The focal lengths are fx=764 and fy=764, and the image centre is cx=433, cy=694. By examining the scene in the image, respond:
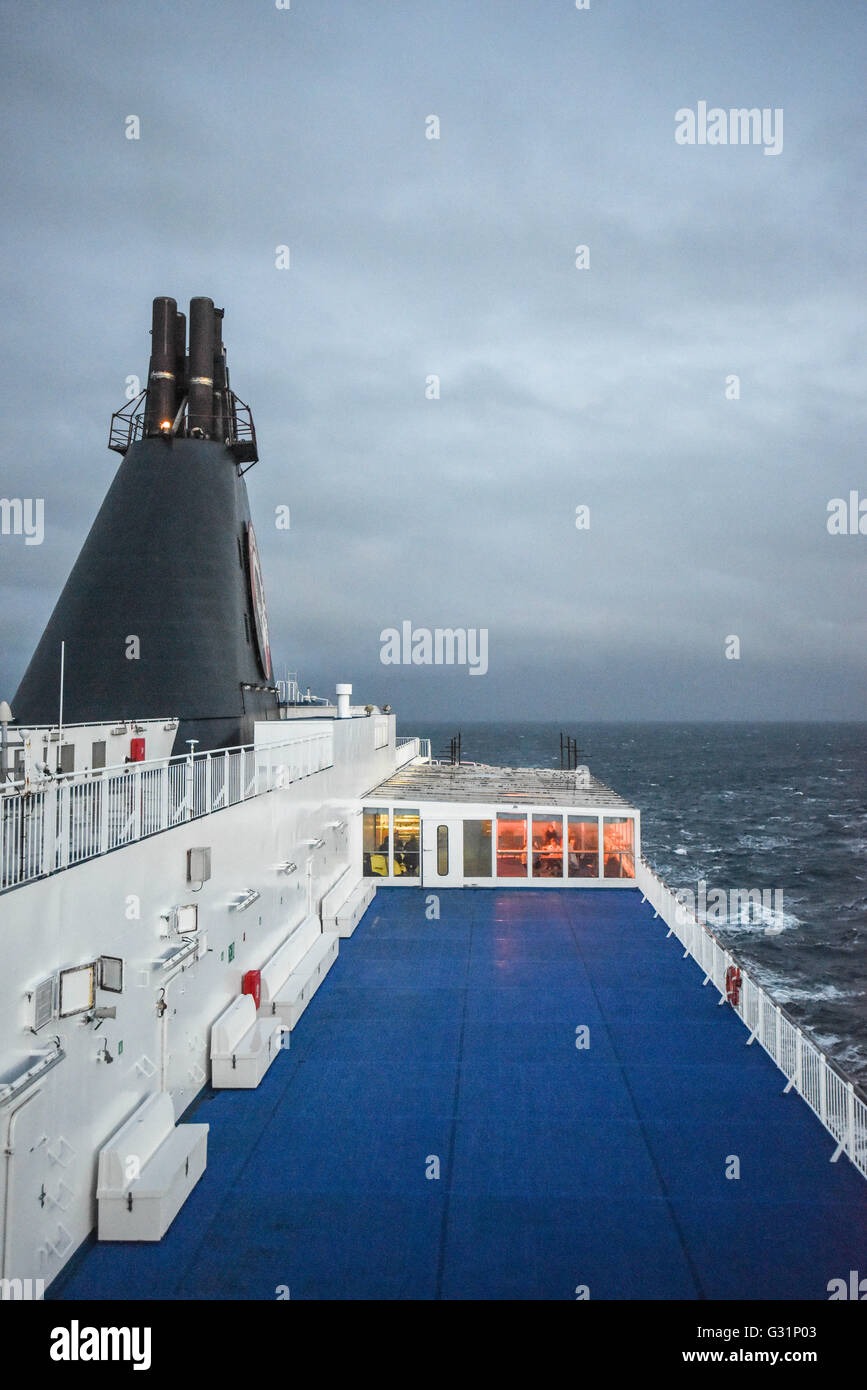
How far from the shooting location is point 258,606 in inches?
706

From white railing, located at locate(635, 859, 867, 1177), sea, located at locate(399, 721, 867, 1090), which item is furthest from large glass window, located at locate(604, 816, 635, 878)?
sea, located at locate(399, 721, 867, 1090)

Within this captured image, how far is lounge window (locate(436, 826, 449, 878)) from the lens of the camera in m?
19.5

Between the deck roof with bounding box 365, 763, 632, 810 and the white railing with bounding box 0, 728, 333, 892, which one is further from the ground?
the white railing with bounding box 0, 728, 333, 892

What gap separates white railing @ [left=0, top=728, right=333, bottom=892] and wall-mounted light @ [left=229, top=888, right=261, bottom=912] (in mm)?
1273

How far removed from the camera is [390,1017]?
1155 cm

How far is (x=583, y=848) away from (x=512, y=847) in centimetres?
179

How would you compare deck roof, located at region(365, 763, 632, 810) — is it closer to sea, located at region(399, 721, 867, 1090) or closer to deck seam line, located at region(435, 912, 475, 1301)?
deck seam line, located at region(435, 912, 475, 1301)

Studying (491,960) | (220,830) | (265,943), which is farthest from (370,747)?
(220,830)

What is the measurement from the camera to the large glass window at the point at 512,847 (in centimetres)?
1936

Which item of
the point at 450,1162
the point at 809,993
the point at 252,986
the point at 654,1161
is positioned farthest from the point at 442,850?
the point at 809,993

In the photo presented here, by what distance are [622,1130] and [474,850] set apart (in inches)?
438

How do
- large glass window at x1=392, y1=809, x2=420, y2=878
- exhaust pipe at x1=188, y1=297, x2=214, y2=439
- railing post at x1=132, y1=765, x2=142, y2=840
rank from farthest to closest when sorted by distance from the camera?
1. large glass window at x1=392, y1=809, x2=420, y2=878
2. exhaust pipe at x1=188, y1=297, x2=214, y2=439
3. railing post at x1=132, y1=765, x2=142, y2=840

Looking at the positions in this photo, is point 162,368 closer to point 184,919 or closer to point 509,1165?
point 184,919

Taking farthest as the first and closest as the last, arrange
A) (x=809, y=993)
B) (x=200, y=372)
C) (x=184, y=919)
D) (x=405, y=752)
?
(x=405, y=752), (x=809, y=993), (x=200, y=372), (x=184, y=919)
